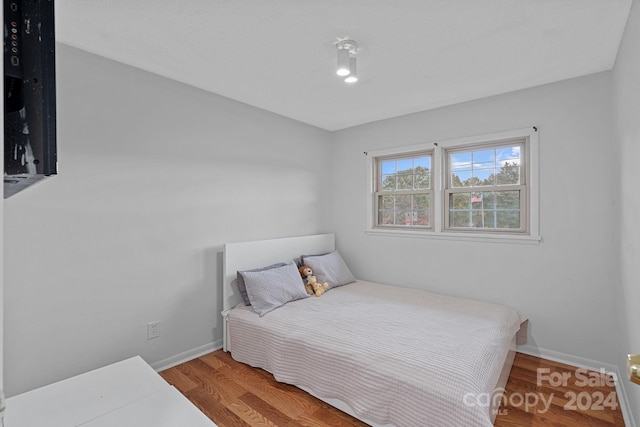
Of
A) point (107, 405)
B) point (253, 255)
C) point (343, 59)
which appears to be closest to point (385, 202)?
point (253, 255)

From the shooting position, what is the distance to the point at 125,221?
2.49 metres

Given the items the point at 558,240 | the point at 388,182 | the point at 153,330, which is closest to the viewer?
the point at 153,330

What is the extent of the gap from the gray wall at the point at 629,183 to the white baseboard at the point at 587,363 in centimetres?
11

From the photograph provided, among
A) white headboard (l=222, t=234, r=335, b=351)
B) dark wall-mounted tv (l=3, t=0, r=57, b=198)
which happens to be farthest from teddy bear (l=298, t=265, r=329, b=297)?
dark wall-mounted tv (l=3, t=0, r=57, b=198)

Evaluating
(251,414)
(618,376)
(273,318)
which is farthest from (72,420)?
(618,376)

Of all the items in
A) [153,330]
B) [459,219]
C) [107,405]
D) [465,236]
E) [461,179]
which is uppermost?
[461,179]

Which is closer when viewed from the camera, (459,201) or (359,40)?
(359,40)

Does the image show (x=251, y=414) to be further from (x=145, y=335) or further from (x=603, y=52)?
(x=603, y=52)

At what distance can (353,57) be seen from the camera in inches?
90.4

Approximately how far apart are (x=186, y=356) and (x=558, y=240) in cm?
325

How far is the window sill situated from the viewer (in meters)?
2.95

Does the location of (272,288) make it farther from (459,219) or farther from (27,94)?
(27,94)

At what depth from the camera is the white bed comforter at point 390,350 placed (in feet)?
5.89

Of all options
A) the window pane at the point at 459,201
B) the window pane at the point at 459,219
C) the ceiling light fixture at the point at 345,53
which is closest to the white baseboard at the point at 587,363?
the window pane at the point at 459,219
